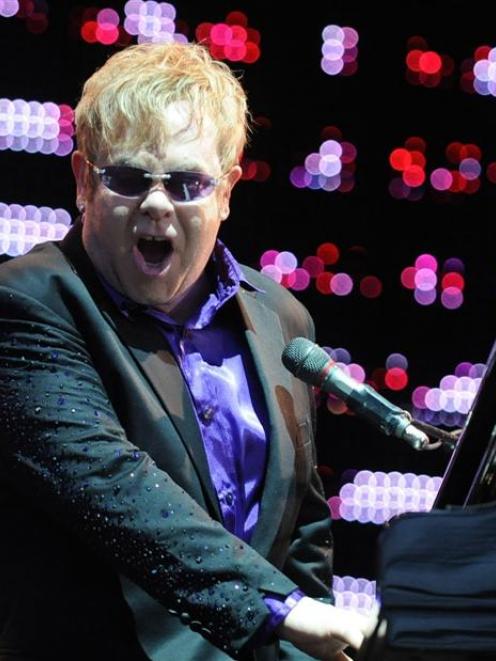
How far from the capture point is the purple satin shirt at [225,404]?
2.29 m

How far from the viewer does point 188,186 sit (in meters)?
2.31

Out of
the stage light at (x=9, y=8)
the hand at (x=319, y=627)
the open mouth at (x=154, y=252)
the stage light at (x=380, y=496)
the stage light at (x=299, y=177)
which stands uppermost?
the stage light at (x=9, y=8)

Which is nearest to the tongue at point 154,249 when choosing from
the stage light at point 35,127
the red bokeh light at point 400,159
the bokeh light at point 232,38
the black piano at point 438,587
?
the black piano at point 438,587

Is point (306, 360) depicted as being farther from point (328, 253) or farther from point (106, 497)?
point (328, 253)

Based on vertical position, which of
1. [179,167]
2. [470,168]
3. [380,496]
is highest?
[179,167]

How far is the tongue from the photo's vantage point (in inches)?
91.3

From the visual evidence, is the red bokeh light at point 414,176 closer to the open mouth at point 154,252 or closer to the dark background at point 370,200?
the dark background at point 370,200

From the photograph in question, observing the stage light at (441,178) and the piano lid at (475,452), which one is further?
the stage light at (441,178)

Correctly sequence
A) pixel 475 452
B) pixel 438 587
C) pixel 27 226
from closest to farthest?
pixel 438 587, pixel 475 452, pixel 27 226

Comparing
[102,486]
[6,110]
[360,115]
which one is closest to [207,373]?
[102,486]

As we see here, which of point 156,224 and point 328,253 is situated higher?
point 156,224

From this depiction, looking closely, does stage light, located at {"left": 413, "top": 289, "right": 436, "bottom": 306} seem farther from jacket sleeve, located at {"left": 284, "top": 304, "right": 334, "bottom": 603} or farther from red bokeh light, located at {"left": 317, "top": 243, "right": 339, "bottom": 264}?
jacket sleeve, located at {"left": 284, "top": 304, "right": 334, "bottom": 603}

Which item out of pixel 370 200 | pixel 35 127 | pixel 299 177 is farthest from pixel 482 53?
pixel 35 127

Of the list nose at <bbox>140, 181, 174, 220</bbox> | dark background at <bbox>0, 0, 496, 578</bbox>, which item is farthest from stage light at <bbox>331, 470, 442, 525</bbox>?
nose at <bbox>140, 181, 174, 220</bbox>
